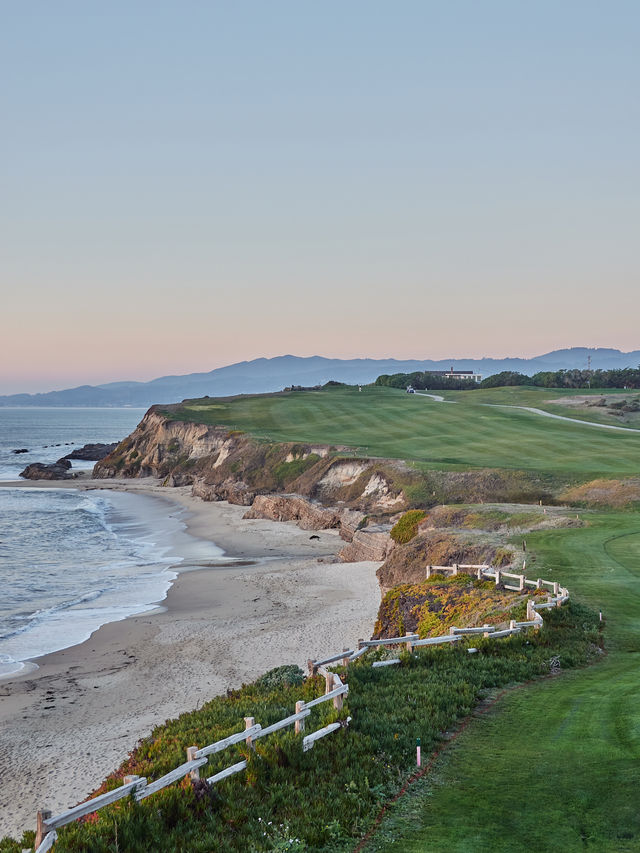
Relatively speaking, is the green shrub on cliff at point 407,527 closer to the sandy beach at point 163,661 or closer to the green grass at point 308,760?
the sandy beach at point 163,661

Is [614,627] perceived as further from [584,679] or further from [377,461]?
[377,461]

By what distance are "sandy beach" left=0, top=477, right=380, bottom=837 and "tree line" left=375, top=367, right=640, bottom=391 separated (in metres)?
99.7

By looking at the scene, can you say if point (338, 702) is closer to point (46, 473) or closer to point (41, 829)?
point (41, 829)

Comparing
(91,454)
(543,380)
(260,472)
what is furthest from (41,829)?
(543,380)

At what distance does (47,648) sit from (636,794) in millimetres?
21946

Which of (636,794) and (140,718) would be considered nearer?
(636,794)

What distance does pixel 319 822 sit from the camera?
915 cm

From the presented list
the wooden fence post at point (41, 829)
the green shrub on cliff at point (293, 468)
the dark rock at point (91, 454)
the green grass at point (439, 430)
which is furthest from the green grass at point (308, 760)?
the dark rock at point (91, 454)

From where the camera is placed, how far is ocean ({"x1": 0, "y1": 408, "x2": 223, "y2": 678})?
92.4 feet

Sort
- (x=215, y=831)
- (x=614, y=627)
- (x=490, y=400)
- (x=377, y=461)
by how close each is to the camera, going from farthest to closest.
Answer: (x=490, y=400)
(x=377, y=461)
(x=614, y=627)
(x=215, y=831)

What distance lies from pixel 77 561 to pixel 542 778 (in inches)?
1414

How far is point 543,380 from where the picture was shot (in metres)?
135

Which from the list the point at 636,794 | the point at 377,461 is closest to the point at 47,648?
the point at 636,794

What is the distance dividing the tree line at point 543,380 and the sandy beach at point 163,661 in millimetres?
99714
